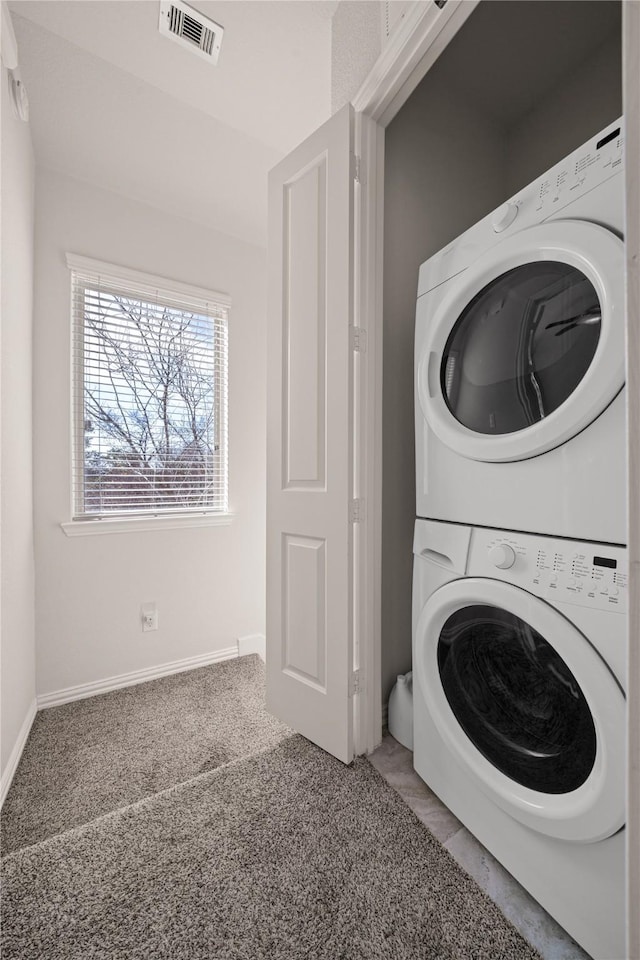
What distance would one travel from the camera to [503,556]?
3.18 ft

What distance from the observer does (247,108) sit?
1857 millimetres

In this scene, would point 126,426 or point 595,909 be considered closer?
point 595,909

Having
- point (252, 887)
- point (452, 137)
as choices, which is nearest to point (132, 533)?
point (252, 887)

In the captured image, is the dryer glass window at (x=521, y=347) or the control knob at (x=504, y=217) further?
the control knob at (x=504, y=217)

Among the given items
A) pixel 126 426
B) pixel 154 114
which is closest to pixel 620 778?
pixel 126 426

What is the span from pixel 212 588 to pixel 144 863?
1605mm

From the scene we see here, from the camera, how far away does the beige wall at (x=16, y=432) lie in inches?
59.3

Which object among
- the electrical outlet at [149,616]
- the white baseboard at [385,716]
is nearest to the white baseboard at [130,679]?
the electrical outlet at [149,616]

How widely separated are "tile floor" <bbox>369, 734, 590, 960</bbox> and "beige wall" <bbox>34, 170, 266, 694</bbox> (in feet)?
4.72

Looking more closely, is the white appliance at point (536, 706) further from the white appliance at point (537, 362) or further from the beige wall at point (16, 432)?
the beige wall at point (16, 432)

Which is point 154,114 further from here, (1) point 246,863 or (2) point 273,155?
(1) point 246,863

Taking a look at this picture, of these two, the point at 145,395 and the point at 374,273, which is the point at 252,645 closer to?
the point at 145,395

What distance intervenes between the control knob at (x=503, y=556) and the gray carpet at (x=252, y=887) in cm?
74

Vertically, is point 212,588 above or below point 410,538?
below
